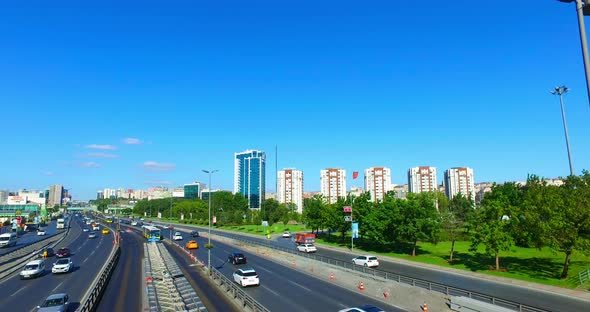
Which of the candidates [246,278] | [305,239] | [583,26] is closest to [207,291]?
[246,278]

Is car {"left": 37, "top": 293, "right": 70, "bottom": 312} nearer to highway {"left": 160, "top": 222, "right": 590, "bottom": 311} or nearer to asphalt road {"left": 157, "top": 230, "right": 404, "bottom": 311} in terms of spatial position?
asphalt road {"left": 157, "top": 230, "right": 404, "bottom": 311}

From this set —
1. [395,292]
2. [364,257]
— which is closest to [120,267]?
[364,257]

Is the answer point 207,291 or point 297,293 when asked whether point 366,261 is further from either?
point 207,291

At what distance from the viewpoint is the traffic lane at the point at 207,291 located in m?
26.6

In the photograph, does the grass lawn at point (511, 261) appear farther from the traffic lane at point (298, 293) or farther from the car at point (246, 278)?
the car at point (246, 278)

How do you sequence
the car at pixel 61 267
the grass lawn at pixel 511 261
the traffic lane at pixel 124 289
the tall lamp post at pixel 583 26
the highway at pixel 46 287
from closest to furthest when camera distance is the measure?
the tall lamp post at pixel 583 26 < the traffic lane at pixel 124 289 < the highway at pixel 46 287 < the grass lawn at pixel 511 261 < the car at pixel 61 267

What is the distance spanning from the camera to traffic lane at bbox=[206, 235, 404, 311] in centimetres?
2731

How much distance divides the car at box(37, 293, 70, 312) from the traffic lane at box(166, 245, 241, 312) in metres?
9.29

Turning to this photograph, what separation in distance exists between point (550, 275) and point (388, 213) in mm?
23879

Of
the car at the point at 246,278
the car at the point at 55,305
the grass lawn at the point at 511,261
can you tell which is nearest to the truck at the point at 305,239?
the grass lawn at the point at 511,261

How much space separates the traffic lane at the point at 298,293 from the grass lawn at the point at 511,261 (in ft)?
62.5

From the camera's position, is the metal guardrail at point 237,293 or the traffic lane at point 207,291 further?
the traffic lane at point 207,291

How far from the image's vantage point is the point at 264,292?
32.0m

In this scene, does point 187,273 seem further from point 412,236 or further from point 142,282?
point 412,236
